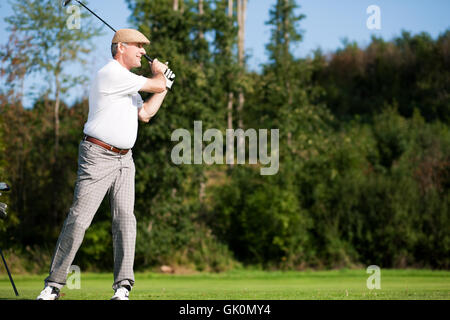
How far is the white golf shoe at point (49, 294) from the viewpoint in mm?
4691

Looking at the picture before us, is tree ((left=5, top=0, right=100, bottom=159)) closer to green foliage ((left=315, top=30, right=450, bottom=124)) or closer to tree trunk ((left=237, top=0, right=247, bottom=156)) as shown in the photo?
tree trunk ((left=237, top=0, right=247, bottom=156))

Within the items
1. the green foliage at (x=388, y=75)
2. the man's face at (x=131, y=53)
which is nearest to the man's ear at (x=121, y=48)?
the man's face at (x=131, y=53)

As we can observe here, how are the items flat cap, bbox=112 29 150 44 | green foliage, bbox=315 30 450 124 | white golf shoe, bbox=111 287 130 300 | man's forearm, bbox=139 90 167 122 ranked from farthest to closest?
green foliage, bbox=315 30 450 124 < man's forearm, bbox=139 90 167 122 < flat cap, bbox=112 29 150 44 < white golf shoe, bbox=111 287 130 300

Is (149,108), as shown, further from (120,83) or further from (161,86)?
(120,83)

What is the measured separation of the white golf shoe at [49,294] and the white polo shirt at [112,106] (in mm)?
1287

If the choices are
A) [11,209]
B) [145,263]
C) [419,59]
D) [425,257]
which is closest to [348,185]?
[425,257]

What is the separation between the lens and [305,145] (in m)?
20.6

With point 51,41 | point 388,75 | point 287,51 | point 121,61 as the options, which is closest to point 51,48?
point 51,41

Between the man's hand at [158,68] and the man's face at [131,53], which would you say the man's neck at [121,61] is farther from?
the man's hand at [158,68]

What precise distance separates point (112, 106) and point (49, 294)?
5.34 ft

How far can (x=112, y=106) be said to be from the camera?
5004 millimetres

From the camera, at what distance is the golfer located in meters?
4.89

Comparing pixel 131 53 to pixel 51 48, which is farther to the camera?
pixel 51 48

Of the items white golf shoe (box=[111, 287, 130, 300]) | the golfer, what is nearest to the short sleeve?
the golfer
